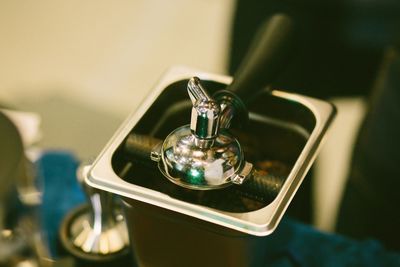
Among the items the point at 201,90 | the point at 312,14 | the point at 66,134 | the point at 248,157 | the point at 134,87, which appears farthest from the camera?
the point at 134,87

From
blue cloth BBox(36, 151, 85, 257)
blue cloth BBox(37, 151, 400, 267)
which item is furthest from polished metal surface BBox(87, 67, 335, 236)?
blue cloth BBox(36, 151, 85, 257)

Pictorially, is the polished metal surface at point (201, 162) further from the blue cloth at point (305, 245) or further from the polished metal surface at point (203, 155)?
the blue cloth at point (305, 245)

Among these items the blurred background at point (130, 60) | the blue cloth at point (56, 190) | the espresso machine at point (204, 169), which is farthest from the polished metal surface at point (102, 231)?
the blurred background at point (130, 60)

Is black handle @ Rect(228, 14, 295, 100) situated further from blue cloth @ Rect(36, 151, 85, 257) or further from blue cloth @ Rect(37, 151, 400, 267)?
blue cloth @ Rect(36, 151, 85, 257)

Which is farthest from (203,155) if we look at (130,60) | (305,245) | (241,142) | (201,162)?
(130,60)

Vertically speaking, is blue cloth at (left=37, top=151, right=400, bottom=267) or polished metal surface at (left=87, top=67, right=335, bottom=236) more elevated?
polished metal surface at (left=87, top=67, right=335, bottom=236)

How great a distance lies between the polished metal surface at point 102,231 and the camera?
0.67m

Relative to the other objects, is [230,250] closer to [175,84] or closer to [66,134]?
[175,84]

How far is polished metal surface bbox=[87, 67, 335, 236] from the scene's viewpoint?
51 centimetres

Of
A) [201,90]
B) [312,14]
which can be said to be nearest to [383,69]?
[312,14]

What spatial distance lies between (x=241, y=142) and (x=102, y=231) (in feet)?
0.63

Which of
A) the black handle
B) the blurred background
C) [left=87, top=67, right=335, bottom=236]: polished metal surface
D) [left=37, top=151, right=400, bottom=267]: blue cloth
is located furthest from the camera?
the blurred background

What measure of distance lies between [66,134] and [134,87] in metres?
0.30

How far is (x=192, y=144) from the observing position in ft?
1.78
